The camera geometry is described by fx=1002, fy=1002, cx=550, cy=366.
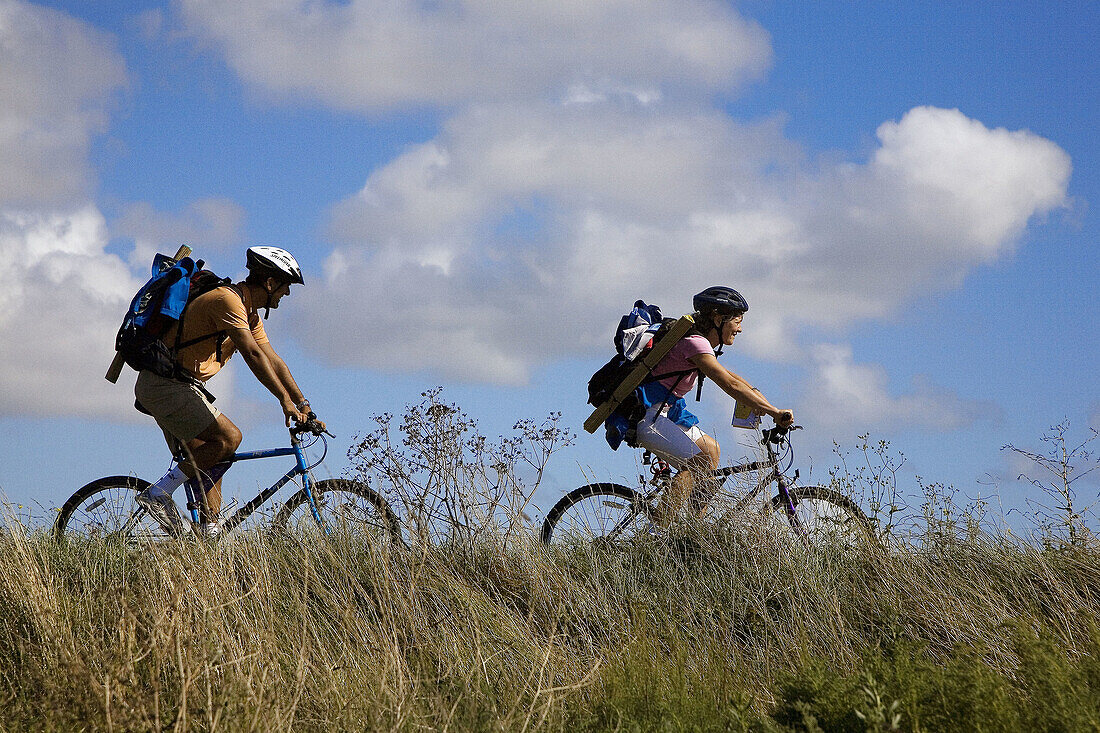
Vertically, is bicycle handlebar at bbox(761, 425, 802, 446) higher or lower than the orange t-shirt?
lower

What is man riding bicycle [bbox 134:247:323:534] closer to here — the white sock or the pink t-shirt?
the white sock

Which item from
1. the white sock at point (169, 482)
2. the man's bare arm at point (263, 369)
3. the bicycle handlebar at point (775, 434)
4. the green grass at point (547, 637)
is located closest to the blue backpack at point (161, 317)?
the man's bare arm at point (263, 369)

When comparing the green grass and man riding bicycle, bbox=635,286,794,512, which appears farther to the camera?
man riding bicycle, bbox=635,286,794,512

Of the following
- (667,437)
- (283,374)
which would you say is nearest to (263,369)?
(283,374)

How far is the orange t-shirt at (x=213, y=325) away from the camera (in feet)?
23.3

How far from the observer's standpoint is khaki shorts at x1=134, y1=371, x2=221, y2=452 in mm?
7254

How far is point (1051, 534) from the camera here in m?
7.33

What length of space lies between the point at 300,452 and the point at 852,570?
4.11 m

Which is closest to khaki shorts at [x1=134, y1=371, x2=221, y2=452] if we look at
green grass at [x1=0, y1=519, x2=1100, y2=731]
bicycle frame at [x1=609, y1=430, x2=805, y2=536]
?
green grass at [x1=0, y1=519, x2=1100, y2=731]

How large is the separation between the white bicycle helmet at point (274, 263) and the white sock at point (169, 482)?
1586 mm

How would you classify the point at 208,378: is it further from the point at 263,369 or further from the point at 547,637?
the point at 547,637

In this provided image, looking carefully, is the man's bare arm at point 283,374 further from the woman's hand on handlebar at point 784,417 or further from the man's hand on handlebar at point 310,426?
the woman's hand on handlebar at point 784,417

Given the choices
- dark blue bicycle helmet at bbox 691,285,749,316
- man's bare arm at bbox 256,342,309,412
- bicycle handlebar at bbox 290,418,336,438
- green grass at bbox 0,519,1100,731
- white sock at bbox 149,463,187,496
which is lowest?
green grass at bbox 0,519,1100,731

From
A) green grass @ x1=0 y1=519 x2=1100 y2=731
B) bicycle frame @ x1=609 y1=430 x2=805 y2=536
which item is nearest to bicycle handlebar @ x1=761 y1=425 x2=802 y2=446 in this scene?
bicycle frame @ x1=609 y1=430 x2=805 y2=536
